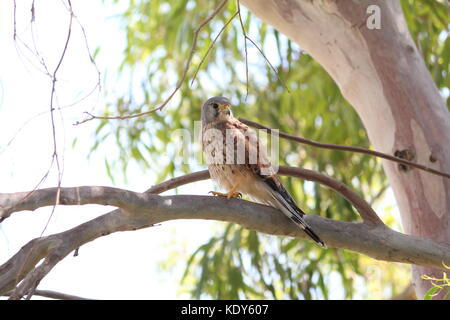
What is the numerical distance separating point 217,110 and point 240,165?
54cm

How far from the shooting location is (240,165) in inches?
110

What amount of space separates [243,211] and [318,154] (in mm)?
2842

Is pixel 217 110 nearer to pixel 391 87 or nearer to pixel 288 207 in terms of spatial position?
pixel 391 87

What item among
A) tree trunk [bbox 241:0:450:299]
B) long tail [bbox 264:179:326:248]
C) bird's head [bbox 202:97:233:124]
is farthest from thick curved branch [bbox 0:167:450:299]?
bird's head [bbox 202:97:233:124]

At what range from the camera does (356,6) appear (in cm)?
284

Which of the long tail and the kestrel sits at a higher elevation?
the kestrel

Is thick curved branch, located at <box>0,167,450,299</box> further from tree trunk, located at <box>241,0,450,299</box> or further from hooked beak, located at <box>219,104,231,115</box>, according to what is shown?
hooked beak, located at <box>219,104,231,115</box>

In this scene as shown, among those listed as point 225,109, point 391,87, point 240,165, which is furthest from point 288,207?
point 225,109

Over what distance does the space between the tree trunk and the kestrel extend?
490mm

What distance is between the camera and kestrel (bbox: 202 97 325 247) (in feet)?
8.80
